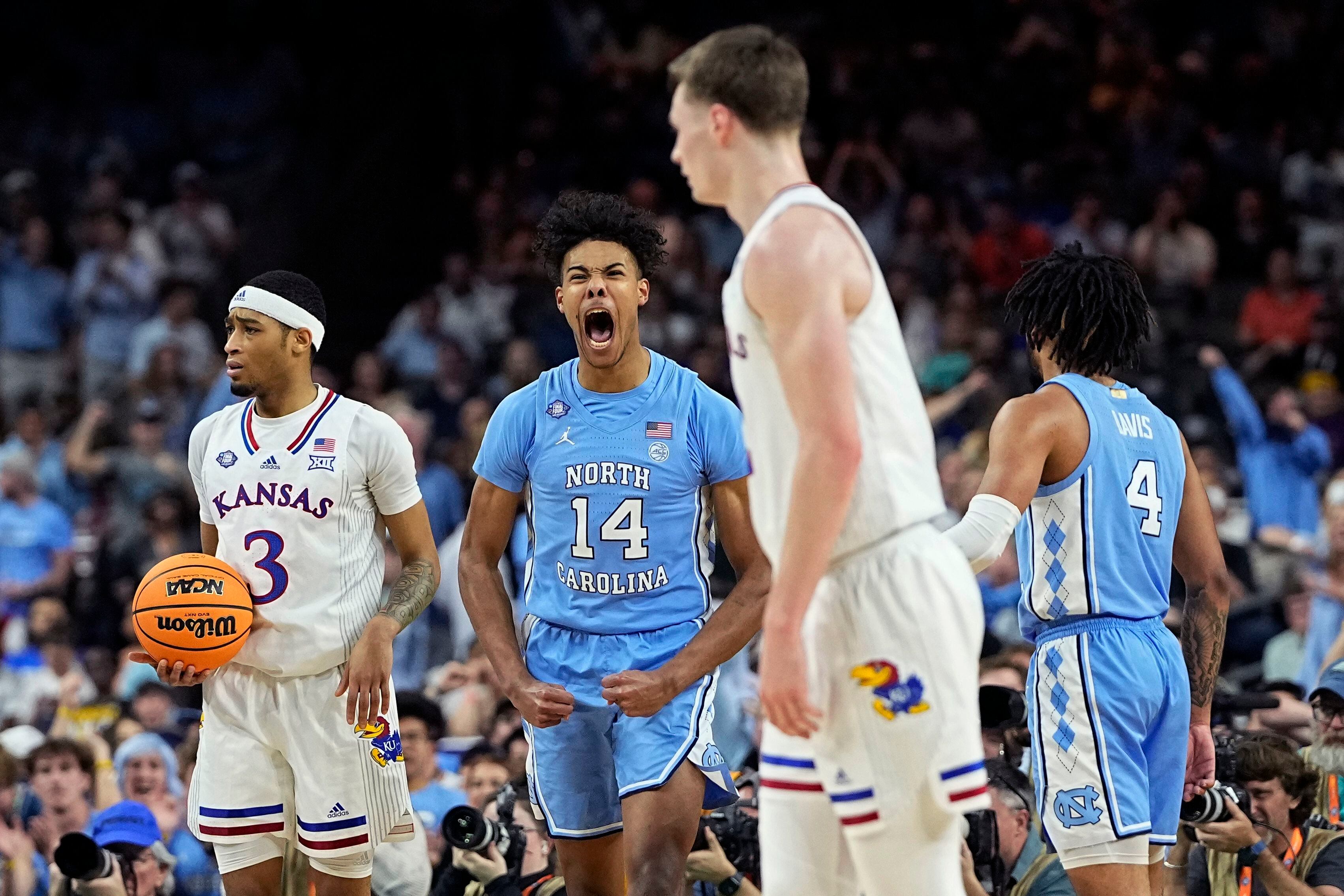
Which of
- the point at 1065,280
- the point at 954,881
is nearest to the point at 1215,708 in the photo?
the point at 1065,280

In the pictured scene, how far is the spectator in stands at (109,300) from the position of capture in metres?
15.5

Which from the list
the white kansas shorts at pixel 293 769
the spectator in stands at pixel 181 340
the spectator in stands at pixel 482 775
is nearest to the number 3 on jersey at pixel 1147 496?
the white kansas shorts at pixel 293 769

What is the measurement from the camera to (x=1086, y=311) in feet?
17.6

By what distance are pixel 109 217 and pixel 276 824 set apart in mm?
11744

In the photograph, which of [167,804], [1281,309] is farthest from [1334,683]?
[1281,309]

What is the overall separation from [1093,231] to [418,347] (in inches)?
247

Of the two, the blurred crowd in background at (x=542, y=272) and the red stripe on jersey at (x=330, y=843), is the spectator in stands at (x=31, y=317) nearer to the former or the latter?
the blurred crowd in background at (x=542, y=272)

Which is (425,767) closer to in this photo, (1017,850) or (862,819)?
(1017,850)

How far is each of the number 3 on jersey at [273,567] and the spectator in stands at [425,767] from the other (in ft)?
8.42

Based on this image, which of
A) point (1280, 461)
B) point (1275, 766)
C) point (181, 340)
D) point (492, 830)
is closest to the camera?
point (1275, 766)

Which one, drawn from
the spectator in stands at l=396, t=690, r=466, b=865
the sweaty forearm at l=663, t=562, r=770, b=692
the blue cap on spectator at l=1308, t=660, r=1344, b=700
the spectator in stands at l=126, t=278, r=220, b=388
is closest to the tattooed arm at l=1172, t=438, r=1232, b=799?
the sweaty forearm at l=663, t=562, r=770, b=692

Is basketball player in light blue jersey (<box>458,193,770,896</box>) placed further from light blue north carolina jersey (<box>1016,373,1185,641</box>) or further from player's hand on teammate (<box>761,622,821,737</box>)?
player's hand on teammate (<box>761,622,821,737</box>)

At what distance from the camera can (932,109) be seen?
53.8ft

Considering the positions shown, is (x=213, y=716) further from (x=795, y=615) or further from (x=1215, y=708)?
(x=1215, y=708)
